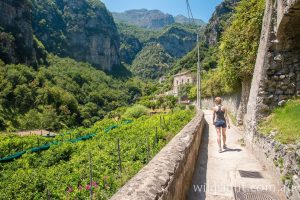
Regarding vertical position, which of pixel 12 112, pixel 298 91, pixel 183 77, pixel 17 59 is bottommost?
pixel 12 112

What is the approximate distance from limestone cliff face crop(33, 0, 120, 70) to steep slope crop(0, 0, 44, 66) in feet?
162

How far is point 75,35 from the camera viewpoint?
184m

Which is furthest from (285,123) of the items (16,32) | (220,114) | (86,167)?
(16,32)

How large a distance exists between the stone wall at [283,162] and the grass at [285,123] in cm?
20

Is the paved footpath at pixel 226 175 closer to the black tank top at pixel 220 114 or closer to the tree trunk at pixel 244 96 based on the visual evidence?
the black tank top at pixel 220 114

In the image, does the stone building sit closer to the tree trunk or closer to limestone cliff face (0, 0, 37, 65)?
limestone cliff face (0, 0, 37, 65)

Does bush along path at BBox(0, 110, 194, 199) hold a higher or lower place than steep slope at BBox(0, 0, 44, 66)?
lower

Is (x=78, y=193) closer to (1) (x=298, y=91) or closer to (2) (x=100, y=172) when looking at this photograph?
(2) (x=100, y=172)

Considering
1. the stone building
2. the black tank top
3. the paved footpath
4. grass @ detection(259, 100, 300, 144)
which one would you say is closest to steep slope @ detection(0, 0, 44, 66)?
the stone building

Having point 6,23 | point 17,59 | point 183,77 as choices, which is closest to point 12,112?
point 17,59

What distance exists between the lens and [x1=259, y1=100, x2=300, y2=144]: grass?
6184 mm

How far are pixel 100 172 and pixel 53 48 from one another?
166m

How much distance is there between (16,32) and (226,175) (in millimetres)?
118984

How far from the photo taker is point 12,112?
8369 centimetres
